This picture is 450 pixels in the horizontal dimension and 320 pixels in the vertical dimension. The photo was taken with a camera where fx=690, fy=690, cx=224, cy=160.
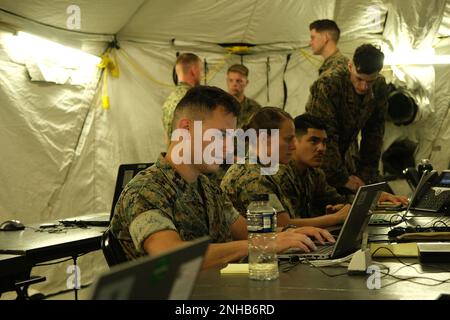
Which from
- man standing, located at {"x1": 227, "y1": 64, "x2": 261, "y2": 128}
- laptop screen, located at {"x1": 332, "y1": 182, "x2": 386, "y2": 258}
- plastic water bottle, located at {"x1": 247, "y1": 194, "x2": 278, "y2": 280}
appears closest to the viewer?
plastic water bottle, located at {"x1": 247, "y1": 194, "x2": 278, "y2": 280}

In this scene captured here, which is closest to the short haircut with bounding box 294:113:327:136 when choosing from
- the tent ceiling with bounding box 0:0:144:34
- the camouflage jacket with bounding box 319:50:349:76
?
the camouflage jacket with bounding box 319:50:349:76

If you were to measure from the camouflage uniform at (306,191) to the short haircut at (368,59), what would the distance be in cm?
86

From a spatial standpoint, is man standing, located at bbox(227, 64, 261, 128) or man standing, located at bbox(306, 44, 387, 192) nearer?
man standing, located at bbox(306, 44, 387, 192)

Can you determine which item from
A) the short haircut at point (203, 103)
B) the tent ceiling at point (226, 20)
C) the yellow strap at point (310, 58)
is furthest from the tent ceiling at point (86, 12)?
the short haircut at point (203, 103)

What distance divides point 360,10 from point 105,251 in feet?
17.2

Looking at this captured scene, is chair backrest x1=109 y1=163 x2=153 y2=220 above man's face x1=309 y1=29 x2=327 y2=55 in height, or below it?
below

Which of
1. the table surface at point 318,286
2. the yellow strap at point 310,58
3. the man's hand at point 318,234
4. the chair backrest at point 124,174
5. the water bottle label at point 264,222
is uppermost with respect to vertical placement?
the yellow strap at point 310,58

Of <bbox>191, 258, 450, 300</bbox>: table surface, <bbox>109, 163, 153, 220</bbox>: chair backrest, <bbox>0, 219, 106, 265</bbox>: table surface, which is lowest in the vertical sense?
<bbox>0, 219, 106, 265</bbox>: table surface

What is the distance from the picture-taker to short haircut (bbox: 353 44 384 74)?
4473 millimetres

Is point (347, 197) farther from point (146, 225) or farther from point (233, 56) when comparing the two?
point (233, 56)

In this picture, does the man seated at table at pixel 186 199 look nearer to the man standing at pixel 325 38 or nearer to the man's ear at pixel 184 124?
the man's ear at pixel 184 124

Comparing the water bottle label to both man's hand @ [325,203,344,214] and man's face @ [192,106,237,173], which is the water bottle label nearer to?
man's face @ [192,106,237,173]

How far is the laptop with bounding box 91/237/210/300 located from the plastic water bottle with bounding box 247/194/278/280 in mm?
937

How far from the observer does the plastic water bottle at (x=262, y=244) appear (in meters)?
2.02
